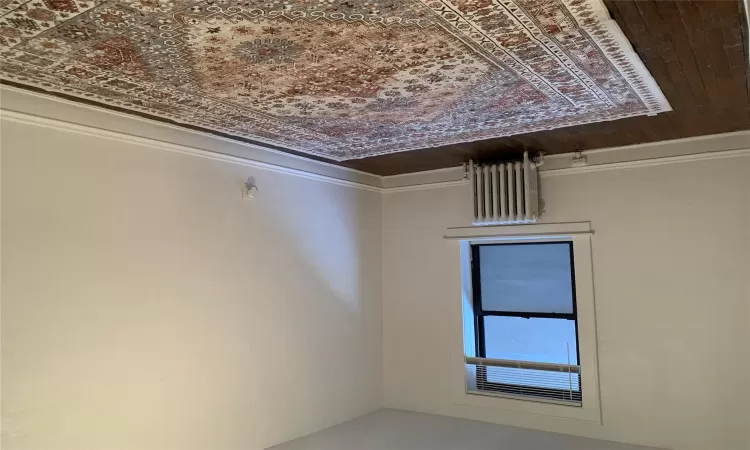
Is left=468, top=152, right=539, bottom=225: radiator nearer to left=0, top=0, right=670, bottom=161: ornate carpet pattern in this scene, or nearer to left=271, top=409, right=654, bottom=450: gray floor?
left=0, top=0, right=670, bottom=161: ornate carpet pattern

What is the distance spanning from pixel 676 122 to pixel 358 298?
3.19m

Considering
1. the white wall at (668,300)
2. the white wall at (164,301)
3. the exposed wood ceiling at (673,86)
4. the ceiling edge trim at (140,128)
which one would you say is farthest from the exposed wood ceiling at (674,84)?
the white wall at (164,301)

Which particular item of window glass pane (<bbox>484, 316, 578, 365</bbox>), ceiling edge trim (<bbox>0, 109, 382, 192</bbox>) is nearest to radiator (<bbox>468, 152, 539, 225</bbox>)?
window glass pane (<bbox>484, 316, 578, 365</bbox>)

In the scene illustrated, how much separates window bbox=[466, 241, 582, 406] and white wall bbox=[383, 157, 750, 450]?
308mm

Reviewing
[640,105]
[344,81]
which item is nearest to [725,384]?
[640,105]

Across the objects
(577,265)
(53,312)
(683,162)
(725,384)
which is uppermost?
(683,162)

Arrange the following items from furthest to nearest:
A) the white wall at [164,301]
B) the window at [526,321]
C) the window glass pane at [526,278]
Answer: the window glass pane at [526,278] < the window at [526,321] < the white wall at [164,301]

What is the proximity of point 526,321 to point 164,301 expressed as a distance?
133 inches

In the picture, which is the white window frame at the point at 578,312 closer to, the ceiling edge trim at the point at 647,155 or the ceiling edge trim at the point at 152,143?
the ceiling edge trim at the point at 647,155

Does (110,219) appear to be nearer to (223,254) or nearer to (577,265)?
(223,254)

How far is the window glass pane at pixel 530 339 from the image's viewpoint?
4938 mm

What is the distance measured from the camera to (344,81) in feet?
9.14

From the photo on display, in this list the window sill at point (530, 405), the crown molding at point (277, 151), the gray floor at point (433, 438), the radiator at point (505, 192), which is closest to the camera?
the crown molding at point (277, 151)

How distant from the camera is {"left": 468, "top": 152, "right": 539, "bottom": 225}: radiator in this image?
188 inches
